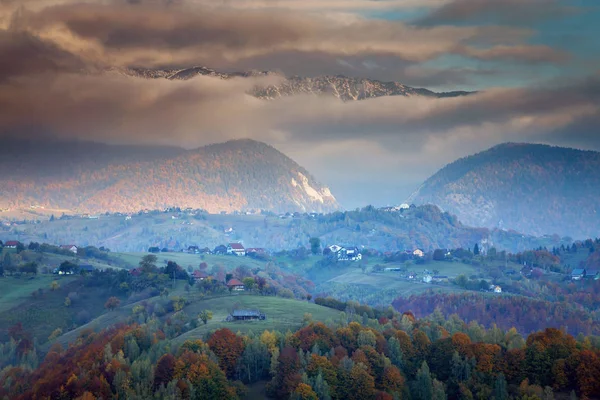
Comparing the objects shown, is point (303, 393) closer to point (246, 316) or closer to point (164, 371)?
point (164, 371)

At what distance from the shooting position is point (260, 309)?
159 m

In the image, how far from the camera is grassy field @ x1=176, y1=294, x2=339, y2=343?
453 feet

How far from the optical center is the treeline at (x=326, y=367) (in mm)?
109438

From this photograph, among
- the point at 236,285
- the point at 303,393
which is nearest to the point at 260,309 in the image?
the point at 236,285

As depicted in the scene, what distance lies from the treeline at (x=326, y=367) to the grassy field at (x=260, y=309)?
6148 millimetres

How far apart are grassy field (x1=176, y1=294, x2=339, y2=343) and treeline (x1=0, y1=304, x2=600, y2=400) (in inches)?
242

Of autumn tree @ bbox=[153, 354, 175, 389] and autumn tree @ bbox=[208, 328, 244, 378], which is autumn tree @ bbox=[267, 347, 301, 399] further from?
autumn tree @ bbox=[153, 354, 175, 389]

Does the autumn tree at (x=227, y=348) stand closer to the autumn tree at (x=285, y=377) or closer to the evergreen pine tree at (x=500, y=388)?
the autumn tree at (x=285, y=377)

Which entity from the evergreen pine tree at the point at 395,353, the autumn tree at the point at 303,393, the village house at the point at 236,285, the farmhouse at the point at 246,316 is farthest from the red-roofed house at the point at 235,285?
the autumn tree at the point at 303,393

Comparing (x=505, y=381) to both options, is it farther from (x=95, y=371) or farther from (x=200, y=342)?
(x=95, y=371)

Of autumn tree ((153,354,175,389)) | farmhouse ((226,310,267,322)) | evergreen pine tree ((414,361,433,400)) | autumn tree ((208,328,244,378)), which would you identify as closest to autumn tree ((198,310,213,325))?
farmhouse ((226,310,267,322))

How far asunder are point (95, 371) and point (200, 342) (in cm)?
1500

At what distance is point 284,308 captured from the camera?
16138 centimetres

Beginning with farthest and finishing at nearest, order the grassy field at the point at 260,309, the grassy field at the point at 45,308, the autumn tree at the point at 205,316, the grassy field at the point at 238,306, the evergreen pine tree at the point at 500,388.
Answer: the grassy field at the point at 45,308
the autumn tree at the point at 205,316
the grassy field at the point at 238,306
the grassy field at the point at 260,309
the evergreen pine tree at the point at 500,388
